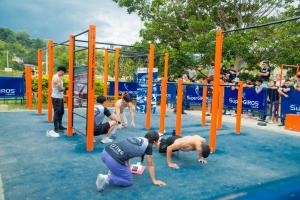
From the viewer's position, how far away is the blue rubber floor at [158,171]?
4.11 meters

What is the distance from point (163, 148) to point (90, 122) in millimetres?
1722

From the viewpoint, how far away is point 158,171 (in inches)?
199

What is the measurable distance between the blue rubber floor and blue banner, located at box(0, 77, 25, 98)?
5.95 meters

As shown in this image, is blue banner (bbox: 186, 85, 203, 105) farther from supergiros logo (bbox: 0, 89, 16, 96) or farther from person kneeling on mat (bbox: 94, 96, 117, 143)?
supergiros logo (bbox: 0, 89, 16, 96)

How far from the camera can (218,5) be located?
16922mm

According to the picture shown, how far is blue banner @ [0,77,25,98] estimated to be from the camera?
13148 millimetres

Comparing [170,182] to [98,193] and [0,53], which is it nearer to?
[98,193]

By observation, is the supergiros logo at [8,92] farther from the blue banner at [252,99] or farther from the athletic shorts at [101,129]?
the blue banner at [252,99]

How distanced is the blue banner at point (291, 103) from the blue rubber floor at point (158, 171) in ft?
10.0

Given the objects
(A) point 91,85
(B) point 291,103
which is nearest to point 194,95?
(B) point 291,103

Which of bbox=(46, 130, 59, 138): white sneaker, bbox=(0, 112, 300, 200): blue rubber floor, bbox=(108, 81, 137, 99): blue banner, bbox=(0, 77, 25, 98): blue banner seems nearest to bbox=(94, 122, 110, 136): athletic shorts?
bbox=(0, 112, 300, 200): blue rubber floor

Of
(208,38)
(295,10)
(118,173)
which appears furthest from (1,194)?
(295,10)

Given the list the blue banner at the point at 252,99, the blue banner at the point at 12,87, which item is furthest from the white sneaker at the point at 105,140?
the blue banner at the point at 12,87

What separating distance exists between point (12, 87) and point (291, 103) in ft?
41.1
